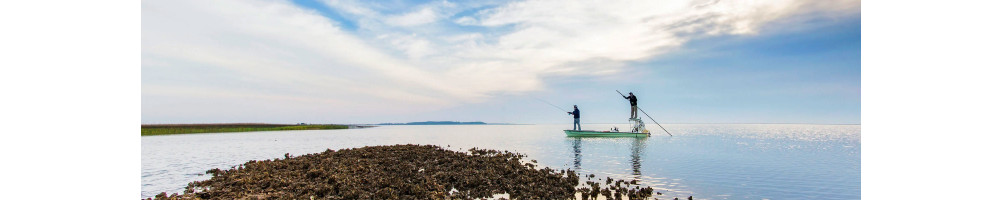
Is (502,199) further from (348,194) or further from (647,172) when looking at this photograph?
(647,172)

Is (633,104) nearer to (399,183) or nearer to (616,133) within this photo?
(616,133)

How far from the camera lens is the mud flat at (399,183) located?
14.6 meters

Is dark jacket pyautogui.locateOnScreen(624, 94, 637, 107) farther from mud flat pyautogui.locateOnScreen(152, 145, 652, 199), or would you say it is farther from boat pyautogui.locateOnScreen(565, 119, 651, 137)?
mud flat pyautogui.locateOnScreen(152, 145, 652, 199)

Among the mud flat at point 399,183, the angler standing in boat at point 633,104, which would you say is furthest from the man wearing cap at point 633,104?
the mud flat at point 399,183

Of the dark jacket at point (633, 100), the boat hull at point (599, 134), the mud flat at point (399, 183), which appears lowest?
the boat hull at point (599, 134)

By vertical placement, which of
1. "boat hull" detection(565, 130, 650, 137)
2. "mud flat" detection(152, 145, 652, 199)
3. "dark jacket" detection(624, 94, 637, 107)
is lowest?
"boat hull" detection(565, 130, 650, 137)

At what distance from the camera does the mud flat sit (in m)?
14.6

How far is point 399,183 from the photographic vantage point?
1573 cm

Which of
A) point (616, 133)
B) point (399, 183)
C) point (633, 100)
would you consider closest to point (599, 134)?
point (616, 133)

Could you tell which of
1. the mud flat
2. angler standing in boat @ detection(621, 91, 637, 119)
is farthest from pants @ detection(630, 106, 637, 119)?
the mud flat

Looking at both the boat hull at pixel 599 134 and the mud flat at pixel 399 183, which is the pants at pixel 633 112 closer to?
the boat hull at pixel 599 134
